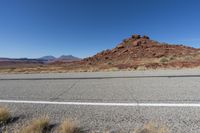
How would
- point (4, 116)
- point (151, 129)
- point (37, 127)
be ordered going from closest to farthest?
point (151, 129)
point (37, 127)
point (4, 116)

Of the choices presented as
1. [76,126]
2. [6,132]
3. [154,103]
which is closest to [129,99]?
[154,103]

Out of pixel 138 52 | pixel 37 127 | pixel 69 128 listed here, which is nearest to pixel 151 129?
pixel 69 128

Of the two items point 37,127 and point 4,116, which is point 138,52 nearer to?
point 4,116

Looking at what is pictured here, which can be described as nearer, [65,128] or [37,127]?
[65,128]

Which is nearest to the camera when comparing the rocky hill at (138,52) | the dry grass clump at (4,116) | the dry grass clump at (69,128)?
the dry grass clump at (69,128)

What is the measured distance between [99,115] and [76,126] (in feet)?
2.45

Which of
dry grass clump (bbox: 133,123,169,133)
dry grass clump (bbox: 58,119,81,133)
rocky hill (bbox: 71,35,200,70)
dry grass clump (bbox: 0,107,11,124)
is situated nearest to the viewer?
dry grass clump (bbox: 133,123,169,133)

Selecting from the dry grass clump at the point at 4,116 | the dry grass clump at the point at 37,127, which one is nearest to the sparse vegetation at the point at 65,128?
the dry grass clump at the point at 37,127

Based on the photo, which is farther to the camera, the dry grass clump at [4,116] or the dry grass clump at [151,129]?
the dry grass clump at [4,116]

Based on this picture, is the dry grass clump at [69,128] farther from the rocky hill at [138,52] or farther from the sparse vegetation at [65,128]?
the rocky hill at [138,52]

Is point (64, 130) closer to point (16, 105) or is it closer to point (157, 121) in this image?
point (157, 121)

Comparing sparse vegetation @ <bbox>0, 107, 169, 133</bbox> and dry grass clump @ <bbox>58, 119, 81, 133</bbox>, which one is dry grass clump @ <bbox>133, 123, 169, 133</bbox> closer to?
sparse vegetation @ <bbox>0, 107, 169, 133</bbox>

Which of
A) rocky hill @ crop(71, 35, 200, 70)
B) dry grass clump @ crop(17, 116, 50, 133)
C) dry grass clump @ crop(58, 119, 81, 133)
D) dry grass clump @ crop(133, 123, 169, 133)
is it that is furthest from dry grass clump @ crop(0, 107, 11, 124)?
rocky hill @ crop(71, 35, 200, 70)

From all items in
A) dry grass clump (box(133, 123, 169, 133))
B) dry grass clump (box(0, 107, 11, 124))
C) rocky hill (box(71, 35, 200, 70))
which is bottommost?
dry grass clump (box(0, 107, 11, 124))
